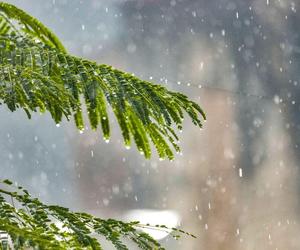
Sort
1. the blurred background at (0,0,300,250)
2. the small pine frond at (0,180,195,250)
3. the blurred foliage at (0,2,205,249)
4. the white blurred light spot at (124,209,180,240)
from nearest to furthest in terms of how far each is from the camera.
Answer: the small pine frond at (0,180,195,250) → the blurred foliage at (0,2,205,249) → the blurred background at (0,0,300,250) → the white blurred light spot at (124,209,180,240)

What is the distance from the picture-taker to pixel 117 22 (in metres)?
6.81

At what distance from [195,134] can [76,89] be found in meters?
6.27

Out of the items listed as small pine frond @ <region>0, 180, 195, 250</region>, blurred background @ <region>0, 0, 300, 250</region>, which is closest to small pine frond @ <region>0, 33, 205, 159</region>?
small pine frond @ <region>0, 180, 195, 250</region>

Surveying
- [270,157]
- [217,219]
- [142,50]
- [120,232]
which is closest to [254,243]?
[217,219]

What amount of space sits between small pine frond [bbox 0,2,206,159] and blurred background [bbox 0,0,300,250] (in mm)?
5429

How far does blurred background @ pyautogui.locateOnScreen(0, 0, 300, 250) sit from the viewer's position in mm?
6629

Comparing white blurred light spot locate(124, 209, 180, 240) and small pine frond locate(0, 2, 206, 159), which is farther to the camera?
white blurred light spot locate(124, 209, 180, 240)

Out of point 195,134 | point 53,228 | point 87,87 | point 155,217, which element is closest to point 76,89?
point 87,87

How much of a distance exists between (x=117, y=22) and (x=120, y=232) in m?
5.87

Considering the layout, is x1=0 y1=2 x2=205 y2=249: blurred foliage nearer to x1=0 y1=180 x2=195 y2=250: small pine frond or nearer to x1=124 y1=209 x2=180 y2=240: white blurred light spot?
x1=0 y1=180 x2=195 y2=250: small pine frond

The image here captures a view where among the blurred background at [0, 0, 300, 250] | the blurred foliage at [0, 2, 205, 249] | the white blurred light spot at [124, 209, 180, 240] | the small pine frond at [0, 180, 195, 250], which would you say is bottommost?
the small pine frond at [0, 180, 195, 250]

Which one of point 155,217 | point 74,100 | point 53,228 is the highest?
point 155,217

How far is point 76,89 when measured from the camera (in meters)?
1.05

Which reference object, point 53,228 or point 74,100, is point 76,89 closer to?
point 74,100
